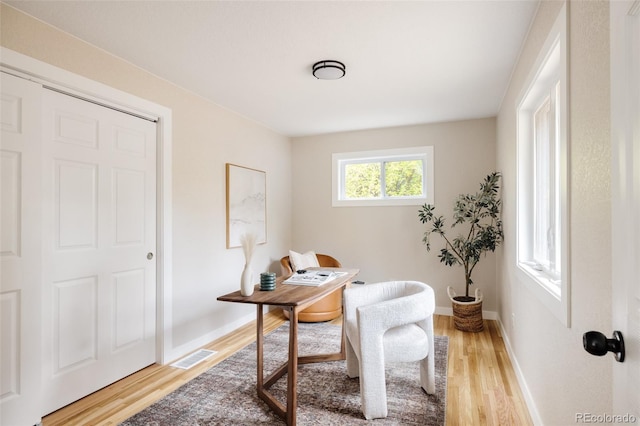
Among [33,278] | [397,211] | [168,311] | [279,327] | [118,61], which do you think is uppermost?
[118,61]

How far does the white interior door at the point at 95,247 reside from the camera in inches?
88.0

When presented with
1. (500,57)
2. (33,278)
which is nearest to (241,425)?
(33,278)

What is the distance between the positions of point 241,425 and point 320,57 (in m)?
2.51

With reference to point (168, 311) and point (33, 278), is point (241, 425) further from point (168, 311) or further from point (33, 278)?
point (33, 278)

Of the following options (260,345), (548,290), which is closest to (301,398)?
(260,345)

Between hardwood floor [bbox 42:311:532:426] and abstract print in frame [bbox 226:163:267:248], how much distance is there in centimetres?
125

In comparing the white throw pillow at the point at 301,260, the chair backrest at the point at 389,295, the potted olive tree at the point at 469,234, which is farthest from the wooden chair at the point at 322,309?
the chair backrest at the point at 389,295

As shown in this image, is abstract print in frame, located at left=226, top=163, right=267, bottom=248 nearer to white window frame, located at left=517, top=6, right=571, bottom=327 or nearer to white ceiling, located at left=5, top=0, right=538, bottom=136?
white ceiling, located at left=5, top=0, right=538, bottom=136

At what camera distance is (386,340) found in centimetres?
222

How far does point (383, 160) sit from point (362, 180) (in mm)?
402

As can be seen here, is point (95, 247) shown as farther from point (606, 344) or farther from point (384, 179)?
point (384, 179)

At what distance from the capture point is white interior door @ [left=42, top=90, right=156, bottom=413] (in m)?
2.23

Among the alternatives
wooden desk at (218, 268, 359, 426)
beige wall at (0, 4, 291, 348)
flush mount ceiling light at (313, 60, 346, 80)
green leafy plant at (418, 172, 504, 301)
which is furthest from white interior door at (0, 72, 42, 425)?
green leafy plant at (418, 172, 504, 301)

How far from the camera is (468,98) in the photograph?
11.5 feet
